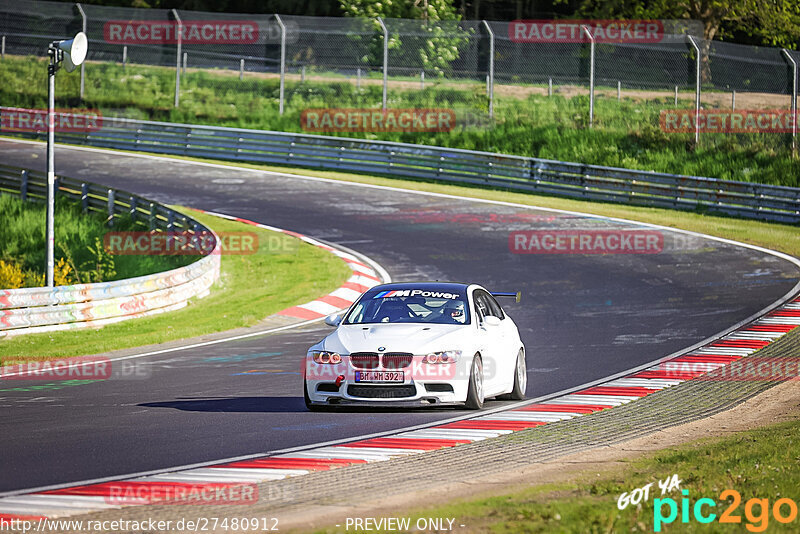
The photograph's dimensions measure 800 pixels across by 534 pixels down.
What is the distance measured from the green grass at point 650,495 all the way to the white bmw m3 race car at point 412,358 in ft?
8.23

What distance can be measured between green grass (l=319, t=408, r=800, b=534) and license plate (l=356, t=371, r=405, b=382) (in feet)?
9.17

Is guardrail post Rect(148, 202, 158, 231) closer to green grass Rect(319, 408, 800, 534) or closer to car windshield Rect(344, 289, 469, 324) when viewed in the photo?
car windshield Rect(344, 289, 469, 324)

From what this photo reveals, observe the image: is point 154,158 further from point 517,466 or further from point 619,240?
point 517,466

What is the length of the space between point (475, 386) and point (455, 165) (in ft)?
82.8

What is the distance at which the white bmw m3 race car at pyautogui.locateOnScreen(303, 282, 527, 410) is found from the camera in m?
11.0

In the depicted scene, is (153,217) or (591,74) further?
(591,74)

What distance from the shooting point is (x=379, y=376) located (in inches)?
433

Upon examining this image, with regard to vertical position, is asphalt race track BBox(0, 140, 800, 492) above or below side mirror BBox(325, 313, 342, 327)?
below

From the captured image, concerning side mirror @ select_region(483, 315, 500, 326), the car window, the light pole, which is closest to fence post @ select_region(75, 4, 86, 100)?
the light pole

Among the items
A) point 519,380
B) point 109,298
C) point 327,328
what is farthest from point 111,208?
point 519,380

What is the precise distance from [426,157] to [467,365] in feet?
84.3

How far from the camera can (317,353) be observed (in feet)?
37.0

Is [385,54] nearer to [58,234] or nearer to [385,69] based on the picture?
[385,69]

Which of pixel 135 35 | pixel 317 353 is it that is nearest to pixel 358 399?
pixel 317 353
